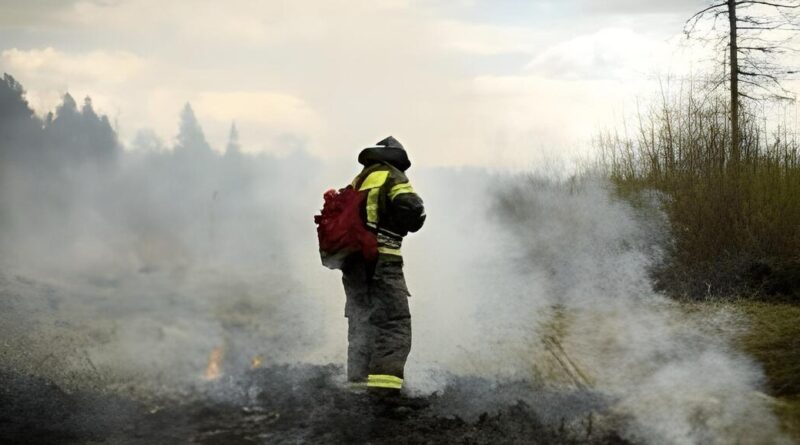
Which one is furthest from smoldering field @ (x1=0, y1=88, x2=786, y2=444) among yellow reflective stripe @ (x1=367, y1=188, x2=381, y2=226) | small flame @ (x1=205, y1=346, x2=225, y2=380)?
yellow reflective stripe @ (x1=367, y1=188, x2=381, y2=226)

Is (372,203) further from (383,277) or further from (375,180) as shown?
(383,277)

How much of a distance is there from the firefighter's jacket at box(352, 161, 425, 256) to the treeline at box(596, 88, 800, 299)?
15.3 feet

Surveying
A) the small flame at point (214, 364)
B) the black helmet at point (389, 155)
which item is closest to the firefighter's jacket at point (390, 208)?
the black helmet at point (389, 155)

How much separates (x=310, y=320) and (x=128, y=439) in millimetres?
3840

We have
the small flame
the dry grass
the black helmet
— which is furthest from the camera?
the small flame

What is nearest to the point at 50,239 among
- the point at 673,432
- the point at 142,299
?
the point at 142,299

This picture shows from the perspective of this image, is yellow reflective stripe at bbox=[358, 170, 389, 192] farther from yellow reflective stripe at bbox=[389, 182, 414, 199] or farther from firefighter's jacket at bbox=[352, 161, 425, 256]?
yellow reflective stripe at bbox=[389, 182, 414, 199]

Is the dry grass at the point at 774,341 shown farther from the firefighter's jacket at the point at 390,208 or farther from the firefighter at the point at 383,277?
the firefighter's jacket at the point at 390,208

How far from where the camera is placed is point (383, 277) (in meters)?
6.55

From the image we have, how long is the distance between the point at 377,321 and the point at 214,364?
79.7 inches

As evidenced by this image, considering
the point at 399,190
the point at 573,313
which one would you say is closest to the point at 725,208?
the point at 573,313

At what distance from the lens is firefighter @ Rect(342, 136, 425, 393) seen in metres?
6.46

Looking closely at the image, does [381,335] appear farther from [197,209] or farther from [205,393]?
[197,209]

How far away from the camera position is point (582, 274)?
11.1 meters
